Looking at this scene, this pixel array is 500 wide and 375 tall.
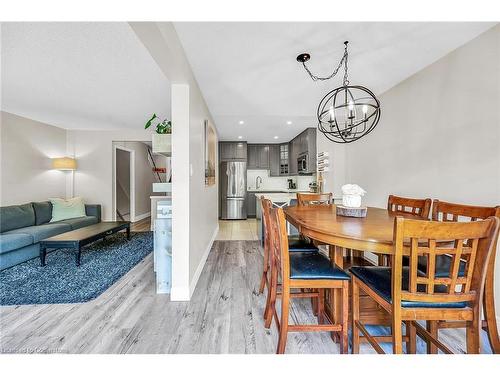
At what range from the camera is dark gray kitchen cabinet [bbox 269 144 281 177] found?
643 centimetres

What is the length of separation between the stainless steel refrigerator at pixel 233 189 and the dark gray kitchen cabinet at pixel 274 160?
836 mm

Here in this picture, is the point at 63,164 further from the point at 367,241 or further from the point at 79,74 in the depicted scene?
the point at 367,241

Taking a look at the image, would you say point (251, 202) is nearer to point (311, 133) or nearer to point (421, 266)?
point (311, 133)

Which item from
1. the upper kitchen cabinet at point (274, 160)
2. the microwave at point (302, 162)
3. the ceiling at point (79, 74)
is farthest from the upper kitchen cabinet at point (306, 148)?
the ceiling at point (79, 74)

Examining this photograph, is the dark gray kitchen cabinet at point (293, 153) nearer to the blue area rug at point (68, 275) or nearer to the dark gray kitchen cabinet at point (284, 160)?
the dark gray kitchen cabinet at point (284, 160)

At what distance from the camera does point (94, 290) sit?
2.16m

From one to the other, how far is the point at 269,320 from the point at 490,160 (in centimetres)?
208

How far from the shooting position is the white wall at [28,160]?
350cm

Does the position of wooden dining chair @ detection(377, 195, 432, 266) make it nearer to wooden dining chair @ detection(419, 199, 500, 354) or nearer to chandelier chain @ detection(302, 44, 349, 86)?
wooden dining chair @ detection(419, 199, 500, 354)

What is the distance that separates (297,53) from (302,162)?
10.5 ft

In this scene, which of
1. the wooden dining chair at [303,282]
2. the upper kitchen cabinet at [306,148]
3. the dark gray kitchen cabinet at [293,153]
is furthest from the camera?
the dark gray kitchen cabinet at [293,153]

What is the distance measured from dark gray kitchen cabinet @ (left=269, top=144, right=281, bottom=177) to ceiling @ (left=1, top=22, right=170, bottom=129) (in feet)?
11.2
